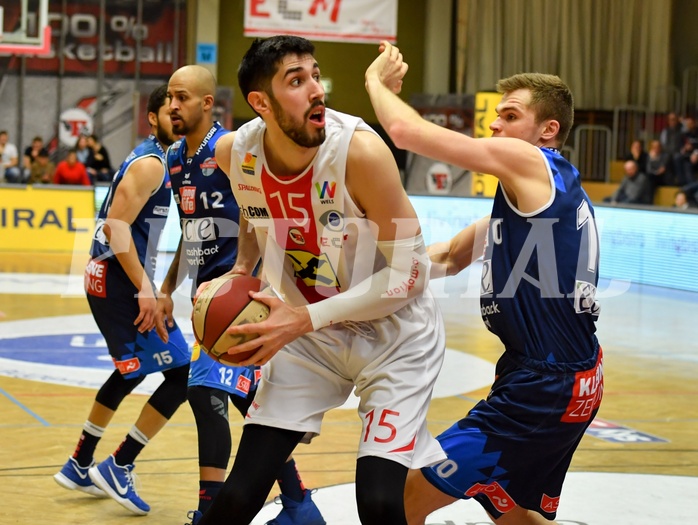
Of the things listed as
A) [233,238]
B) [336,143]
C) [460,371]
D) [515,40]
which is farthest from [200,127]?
[515,40]

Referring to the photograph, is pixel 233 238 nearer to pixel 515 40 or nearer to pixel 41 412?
pixel 41 412

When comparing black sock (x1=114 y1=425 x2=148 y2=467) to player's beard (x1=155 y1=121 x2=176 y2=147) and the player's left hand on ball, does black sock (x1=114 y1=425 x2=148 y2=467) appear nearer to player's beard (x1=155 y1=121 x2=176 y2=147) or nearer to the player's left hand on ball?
player's beard (x1=155 y1=121 x2=176 y2=147)

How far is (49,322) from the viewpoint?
33.7 ft

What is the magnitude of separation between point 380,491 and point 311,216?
3.12ft

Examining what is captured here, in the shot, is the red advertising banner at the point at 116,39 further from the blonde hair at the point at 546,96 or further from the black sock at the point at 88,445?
the blonde hair at the point at 546,96

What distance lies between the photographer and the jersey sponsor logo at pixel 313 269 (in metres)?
3.70

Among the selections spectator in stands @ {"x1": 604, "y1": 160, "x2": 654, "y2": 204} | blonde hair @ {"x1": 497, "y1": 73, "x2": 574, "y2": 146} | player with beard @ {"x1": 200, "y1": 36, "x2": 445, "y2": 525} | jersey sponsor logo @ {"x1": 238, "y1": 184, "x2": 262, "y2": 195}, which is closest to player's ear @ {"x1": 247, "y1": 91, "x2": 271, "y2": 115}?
player with beard @ {"x1": 200, "y1": 36, "x2": 445, "y2": 525}

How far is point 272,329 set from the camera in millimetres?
3385

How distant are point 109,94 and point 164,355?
61.9 feet

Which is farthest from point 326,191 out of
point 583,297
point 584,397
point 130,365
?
point 130,365

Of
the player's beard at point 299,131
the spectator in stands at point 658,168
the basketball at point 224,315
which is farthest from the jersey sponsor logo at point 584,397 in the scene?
the spectator in stands at point 658,168

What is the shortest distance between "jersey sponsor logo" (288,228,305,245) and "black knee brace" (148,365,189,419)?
180 centimetres

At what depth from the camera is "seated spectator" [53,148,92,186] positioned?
17.6m

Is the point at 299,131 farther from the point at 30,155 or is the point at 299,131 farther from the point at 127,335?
the point at 30,155
